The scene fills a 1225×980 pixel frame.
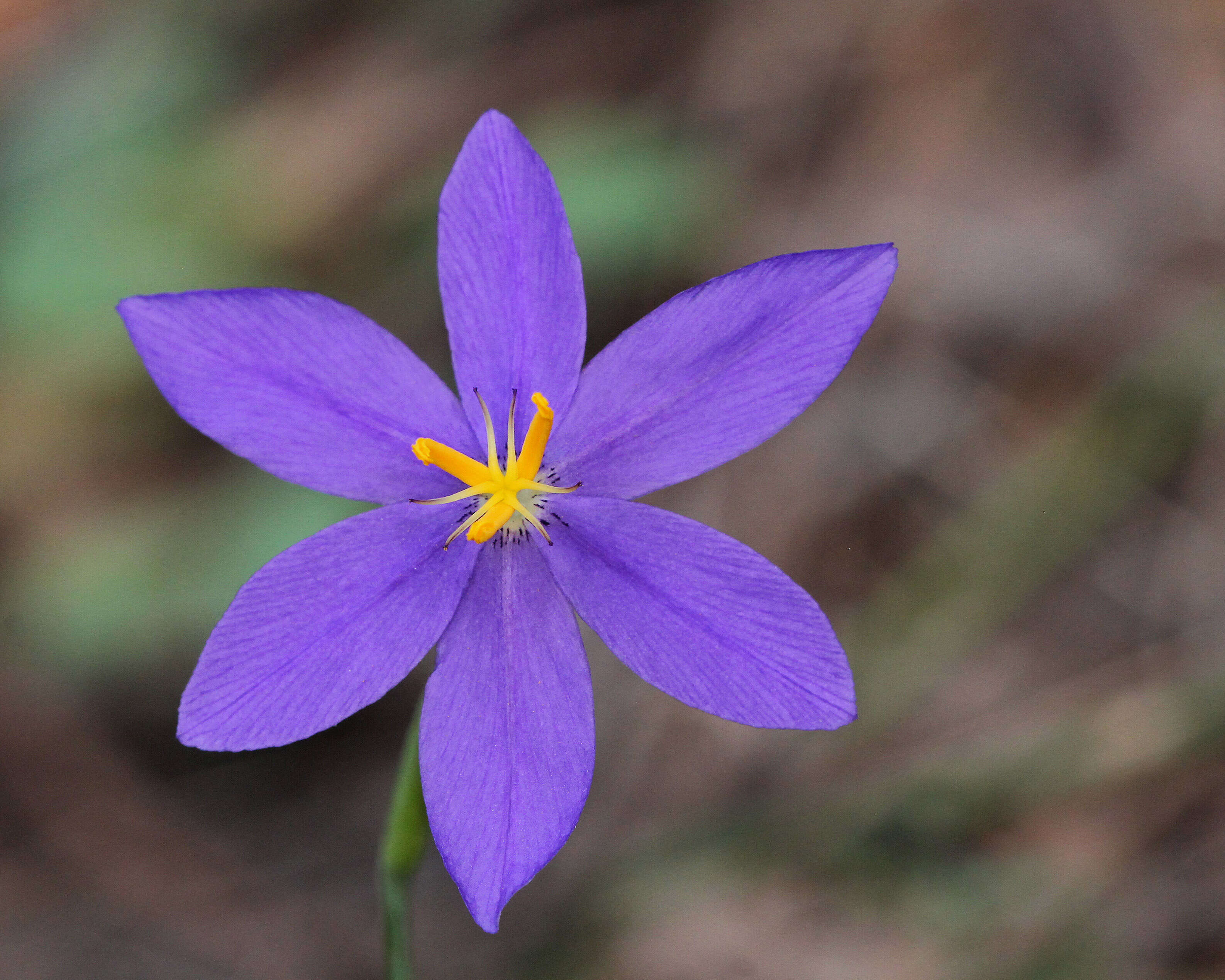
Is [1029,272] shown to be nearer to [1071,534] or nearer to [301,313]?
[1071,534]

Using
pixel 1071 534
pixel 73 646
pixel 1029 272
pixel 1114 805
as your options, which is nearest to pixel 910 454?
pixel 1071 534

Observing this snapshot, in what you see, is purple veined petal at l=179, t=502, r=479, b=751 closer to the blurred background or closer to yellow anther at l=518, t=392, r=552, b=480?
yellow anther at l=518, t=392, r=552, b=480

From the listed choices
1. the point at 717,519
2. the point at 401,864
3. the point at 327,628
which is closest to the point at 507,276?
the point at 327,628

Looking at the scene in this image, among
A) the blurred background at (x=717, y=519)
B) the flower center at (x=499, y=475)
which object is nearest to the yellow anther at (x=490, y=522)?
the flower center at (x=499, y=475)

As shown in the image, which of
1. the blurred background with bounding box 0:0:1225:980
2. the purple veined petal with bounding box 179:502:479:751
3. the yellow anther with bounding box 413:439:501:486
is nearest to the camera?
the purple veined petal with bounding box 179:502:479:751

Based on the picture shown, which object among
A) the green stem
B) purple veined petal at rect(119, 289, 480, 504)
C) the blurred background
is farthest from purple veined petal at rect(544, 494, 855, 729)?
the blurred background

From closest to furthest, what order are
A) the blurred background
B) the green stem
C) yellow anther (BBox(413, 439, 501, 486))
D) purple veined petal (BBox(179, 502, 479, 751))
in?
purple veined petal (BBox(179, 502, 479, 751)) < yellow anther (BBox(413, 439, 501, 486)) < the green stem < the blurred background
